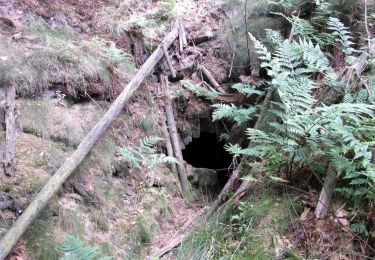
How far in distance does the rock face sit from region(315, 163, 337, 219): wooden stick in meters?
2.58

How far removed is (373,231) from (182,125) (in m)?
3.89

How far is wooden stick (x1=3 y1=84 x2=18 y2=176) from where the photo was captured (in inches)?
169

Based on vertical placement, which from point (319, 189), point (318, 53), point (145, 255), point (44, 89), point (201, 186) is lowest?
point (201, 186)

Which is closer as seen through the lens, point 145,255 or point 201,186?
point 145,255

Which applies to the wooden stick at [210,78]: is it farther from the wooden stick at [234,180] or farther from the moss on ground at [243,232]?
the moss on ground at [243,232]

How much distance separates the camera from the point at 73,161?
4676mm

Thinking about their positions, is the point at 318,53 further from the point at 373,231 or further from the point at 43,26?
the point at 43,26

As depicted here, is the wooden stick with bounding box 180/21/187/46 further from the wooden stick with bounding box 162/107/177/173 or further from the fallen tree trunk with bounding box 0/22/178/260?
the wooden stick with bounding box 162/107/177/173

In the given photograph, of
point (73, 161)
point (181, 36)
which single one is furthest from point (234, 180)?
point (181, 36)

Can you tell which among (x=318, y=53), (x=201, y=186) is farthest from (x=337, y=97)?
(x=201, y=186)

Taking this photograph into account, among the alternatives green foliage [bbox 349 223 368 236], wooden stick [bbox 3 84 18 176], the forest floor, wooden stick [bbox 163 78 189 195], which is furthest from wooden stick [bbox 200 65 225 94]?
green foliage [bbox 349 223 368 236]

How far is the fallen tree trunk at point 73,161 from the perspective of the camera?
3.70 m

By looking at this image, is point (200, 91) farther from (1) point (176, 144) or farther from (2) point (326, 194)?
(2) point (326, 194)

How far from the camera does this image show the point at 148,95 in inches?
257
